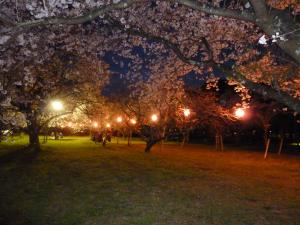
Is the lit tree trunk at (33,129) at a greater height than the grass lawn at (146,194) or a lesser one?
greater

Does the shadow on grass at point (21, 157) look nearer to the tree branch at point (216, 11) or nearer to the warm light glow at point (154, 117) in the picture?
the warm light glow at point (154, 117)

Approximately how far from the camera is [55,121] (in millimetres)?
36125

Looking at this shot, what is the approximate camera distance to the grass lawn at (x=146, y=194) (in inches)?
472

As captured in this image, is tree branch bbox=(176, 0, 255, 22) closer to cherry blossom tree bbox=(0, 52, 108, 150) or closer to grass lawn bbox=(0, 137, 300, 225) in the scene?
grass lawn bbox=(0, 137, 300, 225)

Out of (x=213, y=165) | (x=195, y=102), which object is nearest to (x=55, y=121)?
(x=195, y=102)

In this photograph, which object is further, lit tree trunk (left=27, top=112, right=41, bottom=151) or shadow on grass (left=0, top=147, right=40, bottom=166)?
lit tree trunk (left=27, top=112, right=41, bottom=151)

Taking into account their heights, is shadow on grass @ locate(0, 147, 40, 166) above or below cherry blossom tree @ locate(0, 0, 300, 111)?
below

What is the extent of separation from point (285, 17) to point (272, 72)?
575 cm

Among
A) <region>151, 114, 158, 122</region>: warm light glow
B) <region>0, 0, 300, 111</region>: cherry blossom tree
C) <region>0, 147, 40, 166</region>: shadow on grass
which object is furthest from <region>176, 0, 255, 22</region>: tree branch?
<region>151, 114, 158, 122</region>: warm light glow

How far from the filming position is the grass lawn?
11984mm

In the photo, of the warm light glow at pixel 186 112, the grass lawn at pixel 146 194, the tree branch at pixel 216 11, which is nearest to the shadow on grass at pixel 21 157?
the grass lawn at pixel 146 194

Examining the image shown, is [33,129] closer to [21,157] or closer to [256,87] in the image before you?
[21,157]

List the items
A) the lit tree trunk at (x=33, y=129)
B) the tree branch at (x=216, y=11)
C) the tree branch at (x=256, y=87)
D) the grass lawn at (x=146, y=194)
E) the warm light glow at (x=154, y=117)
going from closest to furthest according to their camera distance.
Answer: the tree branch at (x=216, y=11) → the tree branch at (x=256, y=87) → the grass lawn at (x=146, y=194) → the lit tree trunk at (x=33, y=129) → the warm light glow at (x=154, y=117)

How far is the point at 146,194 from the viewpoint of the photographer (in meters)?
15.6
